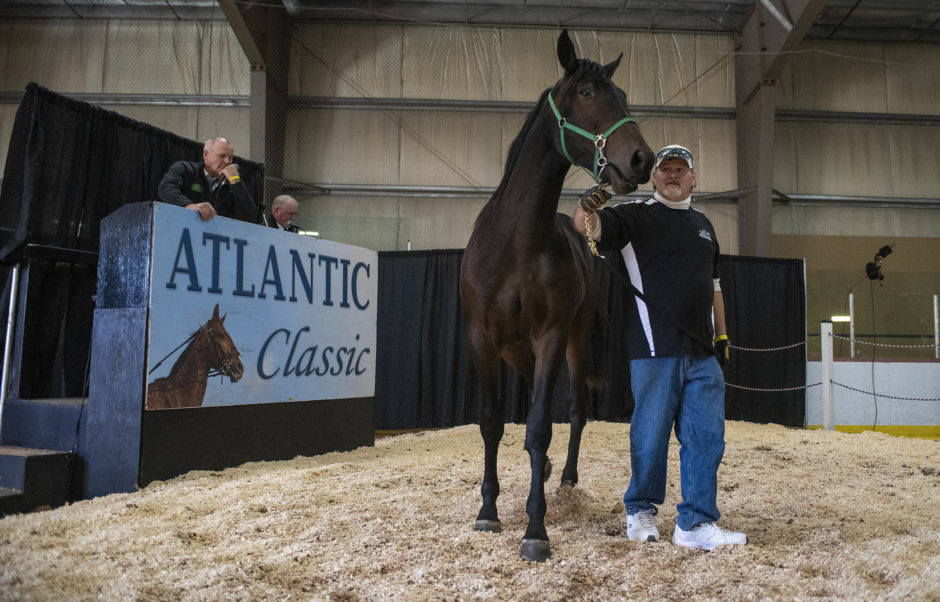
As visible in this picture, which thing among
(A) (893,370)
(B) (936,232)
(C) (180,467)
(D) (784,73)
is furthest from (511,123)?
(C) (180,467)

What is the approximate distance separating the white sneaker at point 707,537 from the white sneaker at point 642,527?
0.08 metres

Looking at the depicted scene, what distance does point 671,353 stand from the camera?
7.30 ft

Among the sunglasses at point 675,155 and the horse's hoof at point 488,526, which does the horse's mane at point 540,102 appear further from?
the horse's hoof at point 488,526

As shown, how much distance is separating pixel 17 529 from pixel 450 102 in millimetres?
8861

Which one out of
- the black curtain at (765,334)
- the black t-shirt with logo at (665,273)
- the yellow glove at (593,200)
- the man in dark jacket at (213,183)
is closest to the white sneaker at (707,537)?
the black t-shirt with logo at (665,273)

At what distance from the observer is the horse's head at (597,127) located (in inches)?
78.0

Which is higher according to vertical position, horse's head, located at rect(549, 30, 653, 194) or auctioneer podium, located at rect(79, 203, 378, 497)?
horse's head, located at rect(549, 30, 653, 194)

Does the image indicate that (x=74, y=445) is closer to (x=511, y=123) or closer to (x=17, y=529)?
(x=17, y=529)

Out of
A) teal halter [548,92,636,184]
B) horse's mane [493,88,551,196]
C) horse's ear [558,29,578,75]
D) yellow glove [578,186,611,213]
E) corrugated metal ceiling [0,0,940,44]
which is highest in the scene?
corrugated metal ceiling [0,0,940,44]

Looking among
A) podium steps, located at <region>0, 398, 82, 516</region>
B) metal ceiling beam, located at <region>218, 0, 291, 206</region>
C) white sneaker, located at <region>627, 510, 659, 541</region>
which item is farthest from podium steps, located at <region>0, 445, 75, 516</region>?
metal ceiling beam, located at <region>218, 0, 291, 206</region>

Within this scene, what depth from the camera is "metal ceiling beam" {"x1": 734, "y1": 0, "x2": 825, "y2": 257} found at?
358 inches

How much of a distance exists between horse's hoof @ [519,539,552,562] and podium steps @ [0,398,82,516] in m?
2.30

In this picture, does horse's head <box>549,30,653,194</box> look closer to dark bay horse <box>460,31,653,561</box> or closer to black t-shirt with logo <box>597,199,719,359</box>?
dark bay horse <box>460,31,653,561</box>

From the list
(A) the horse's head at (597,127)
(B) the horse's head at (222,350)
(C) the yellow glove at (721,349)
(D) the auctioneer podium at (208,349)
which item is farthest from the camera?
(B) the horse's head at (222,350)
